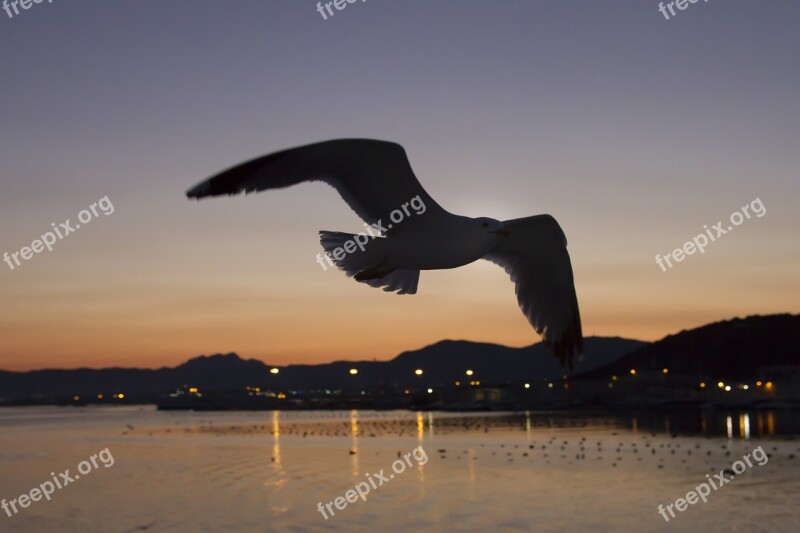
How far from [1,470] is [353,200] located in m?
48.0

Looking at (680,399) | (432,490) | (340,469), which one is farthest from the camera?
(680,399)

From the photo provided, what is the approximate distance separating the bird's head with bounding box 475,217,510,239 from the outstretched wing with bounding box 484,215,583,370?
128 centimetres

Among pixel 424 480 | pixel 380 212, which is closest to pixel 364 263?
pixel 380 212

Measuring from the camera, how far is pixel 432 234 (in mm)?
8117

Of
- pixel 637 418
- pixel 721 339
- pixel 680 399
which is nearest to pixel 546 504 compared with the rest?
pixel 637 418

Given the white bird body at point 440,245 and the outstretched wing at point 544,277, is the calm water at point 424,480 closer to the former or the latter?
the outstretched wing at point 544,277

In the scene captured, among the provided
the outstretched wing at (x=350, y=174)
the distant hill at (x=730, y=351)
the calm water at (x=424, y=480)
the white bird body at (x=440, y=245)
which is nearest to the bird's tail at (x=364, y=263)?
the white bird body at (x=440, y=245)

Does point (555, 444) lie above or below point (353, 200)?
below

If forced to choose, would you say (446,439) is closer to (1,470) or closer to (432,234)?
(1,470)

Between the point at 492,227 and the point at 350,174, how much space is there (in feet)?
4.21

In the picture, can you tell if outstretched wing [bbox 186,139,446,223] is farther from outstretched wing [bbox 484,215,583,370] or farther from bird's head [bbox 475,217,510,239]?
→ outstretched wing [bbox 484,215,583,370]

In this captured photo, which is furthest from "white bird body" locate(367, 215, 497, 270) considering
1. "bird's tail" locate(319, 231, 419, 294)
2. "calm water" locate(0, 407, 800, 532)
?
"calm water" locate(0, 407, 800, 532)

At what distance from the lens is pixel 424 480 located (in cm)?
4112

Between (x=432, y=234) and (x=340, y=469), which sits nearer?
(x=432, y=234)
